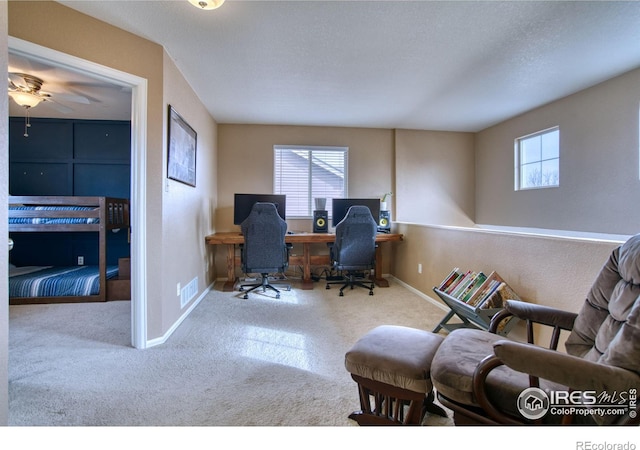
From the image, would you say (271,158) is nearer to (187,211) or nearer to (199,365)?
(187,211)

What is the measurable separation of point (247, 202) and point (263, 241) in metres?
0.97

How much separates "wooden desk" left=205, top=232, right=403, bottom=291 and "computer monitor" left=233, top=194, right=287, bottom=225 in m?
0.27

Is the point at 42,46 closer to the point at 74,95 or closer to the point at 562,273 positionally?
the point at 74,95

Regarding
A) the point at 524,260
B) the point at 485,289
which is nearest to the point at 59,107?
the point at 485,289

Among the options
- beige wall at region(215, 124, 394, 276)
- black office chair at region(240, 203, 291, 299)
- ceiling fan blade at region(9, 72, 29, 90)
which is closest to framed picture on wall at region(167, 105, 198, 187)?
black office chair at region(240, 203, 291, 299)

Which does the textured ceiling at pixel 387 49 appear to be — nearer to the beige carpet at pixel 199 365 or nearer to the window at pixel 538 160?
the window at pixel 538 160

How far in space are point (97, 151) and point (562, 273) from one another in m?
5.52

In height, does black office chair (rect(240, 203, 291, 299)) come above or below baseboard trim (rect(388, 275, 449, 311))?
above

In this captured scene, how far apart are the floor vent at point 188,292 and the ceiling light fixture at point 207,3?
2267mm

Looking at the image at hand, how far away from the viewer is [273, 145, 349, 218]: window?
4371 millimetres

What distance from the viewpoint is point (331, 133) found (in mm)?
4398

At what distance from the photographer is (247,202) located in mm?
3965

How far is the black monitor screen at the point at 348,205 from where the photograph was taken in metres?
4.09

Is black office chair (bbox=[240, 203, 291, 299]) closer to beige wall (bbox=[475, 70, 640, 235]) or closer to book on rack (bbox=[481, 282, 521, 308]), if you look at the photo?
book on rack (bbox=[481, 282, 521, 308])
